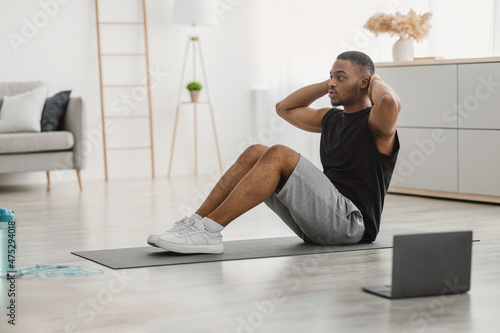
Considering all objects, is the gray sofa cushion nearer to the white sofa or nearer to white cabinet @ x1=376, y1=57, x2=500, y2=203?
the white sofa

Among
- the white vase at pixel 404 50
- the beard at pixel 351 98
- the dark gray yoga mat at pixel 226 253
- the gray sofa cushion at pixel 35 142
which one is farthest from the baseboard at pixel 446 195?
the gray sofa cushion at pixel 35 142

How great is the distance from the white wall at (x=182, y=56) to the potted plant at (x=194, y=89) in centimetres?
24

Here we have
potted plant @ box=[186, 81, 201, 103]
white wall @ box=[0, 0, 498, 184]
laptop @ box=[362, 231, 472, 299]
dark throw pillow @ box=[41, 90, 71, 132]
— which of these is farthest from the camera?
potted plant @ box=[186, 81, 201, 103]

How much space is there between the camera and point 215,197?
2.88 meters

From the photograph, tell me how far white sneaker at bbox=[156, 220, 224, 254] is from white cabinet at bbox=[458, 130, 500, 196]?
2.32 metres

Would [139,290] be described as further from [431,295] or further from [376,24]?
[376,24]

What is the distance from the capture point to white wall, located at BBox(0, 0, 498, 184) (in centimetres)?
639

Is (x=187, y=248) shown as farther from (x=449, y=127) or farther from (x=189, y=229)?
(x=449, y=127)

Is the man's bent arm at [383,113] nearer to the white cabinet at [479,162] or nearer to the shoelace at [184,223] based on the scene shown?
the shoelace at [184,223]

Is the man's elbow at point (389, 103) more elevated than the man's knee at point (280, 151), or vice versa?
the man's elbow at point (389, 103)

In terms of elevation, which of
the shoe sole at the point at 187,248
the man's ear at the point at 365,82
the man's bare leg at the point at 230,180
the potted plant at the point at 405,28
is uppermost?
the potted plant at the point at 405,28

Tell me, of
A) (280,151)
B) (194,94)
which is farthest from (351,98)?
(194,94)

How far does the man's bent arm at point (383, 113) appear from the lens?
2.70 metres

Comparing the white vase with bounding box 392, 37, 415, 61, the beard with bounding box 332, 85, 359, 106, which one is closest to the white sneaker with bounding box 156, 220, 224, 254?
the beard with bounding box 332, 85, 359, 106
